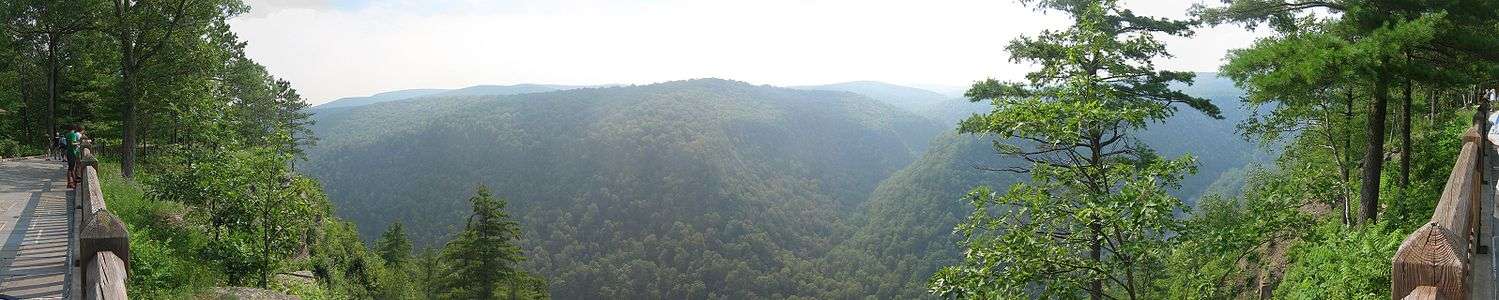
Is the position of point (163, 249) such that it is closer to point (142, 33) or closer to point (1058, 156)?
point (142, 33)

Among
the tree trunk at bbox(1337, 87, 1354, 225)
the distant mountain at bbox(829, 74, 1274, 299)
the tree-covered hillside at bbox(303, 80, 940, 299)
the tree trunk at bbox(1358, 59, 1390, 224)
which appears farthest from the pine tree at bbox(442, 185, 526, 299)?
the distant mountain at bbox(829, 74, 1274, 299)

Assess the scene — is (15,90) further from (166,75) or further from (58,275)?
(58,275)

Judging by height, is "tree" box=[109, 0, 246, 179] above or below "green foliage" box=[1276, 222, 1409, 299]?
above

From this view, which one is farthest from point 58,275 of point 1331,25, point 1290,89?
point 1331,25

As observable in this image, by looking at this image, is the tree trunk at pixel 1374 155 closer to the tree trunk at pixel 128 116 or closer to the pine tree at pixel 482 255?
the tree trunk at pixel 128 116

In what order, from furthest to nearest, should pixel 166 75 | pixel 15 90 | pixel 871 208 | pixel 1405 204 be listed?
pixel 871 208 → pixel 15 90 → pixel 166 75 → pixel 1405 204

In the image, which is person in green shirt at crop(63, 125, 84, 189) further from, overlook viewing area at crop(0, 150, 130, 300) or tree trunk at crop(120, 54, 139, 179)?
tree trunk at crop(120, 54, 139, 179)

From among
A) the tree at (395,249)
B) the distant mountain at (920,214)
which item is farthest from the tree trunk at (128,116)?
the distant mountain at (920,214)

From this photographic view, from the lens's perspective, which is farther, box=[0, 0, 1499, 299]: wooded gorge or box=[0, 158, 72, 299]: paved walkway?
box=[0, 158, 72, 299]: paved walkway
